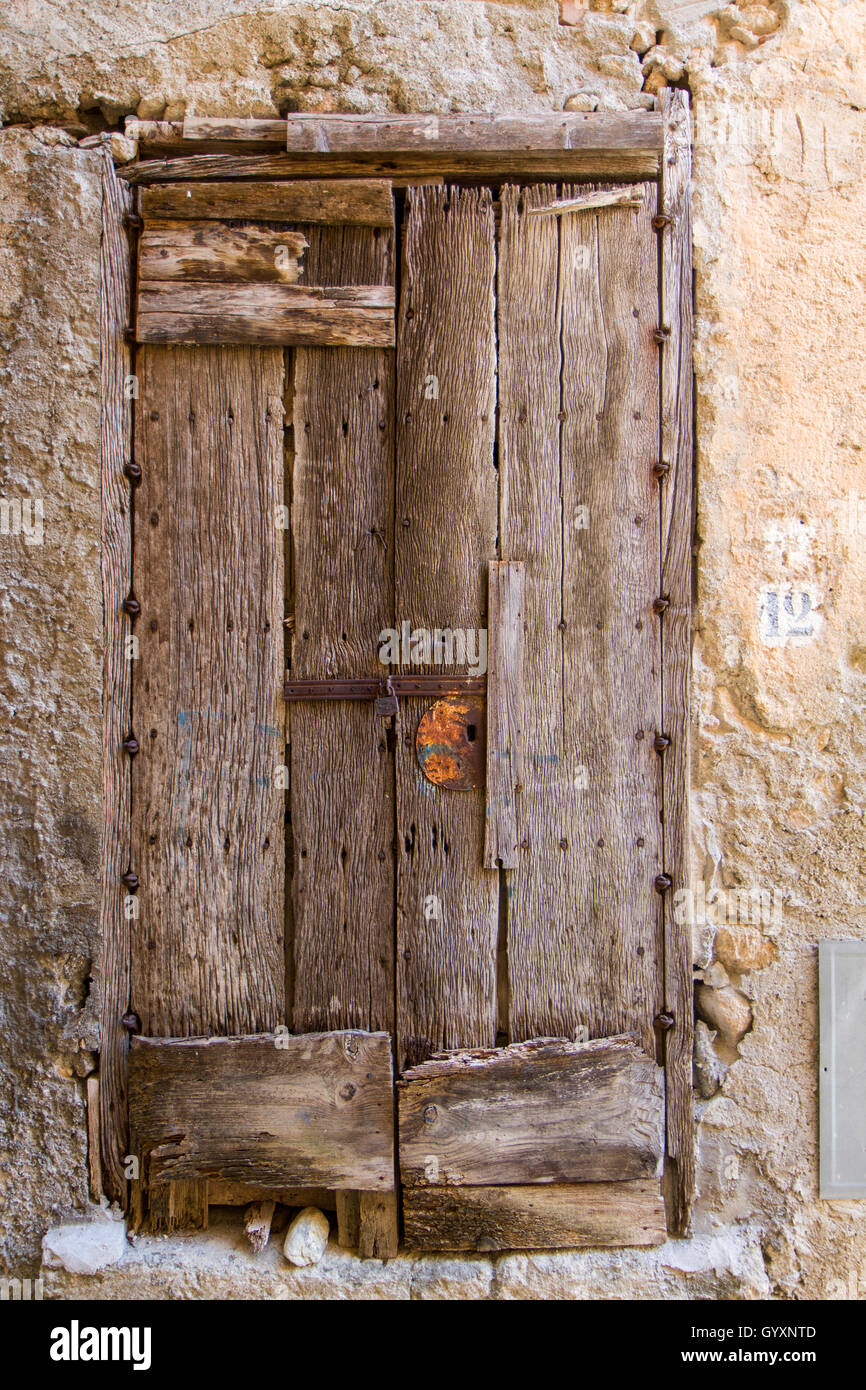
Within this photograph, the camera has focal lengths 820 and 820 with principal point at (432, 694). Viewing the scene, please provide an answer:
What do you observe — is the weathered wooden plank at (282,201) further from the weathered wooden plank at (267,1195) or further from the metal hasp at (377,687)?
the weathered wooden plank at (267,1195)

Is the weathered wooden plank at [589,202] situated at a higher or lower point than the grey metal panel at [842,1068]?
higher

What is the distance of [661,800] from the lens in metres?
2.15

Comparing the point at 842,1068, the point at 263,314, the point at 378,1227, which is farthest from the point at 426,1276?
the point at 263,314

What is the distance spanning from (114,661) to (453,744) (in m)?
0.91

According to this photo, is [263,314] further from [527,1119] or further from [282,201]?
[527,1119]

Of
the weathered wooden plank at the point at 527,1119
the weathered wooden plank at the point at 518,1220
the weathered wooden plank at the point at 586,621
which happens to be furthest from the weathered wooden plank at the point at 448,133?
the weathered wooden plank at the point at 518,1220

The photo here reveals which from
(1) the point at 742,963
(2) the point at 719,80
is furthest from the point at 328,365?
(1) the point at 742,963

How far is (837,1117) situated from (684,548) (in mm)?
1517

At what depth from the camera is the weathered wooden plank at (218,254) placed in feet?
6.98

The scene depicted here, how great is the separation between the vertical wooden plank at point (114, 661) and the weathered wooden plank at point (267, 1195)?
0.24m

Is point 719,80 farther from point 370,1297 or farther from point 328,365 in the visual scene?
point 370,1297

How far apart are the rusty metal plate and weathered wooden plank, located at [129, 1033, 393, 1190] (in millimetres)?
706

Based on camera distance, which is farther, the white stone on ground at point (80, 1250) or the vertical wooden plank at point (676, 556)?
the vertical wooden plank at point (676, 556)
